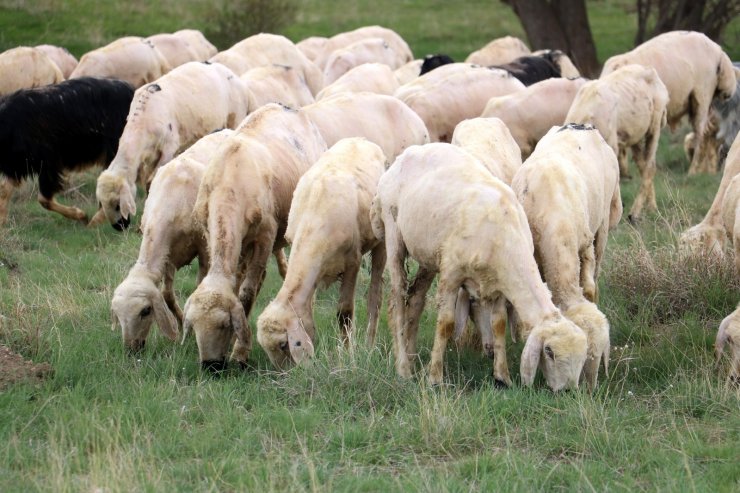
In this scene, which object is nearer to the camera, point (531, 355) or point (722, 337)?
point (531, 355)

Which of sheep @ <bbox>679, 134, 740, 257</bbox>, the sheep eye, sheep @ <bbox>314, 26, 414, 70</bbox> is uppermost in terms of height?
the sheep eye

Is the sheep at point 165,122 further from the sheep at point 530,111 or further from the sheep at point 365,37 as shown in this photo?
the sheep at point 365,37

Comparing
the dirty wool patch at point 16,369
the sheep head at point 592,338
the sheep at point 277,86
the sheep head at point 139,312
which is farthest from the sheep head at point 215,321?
the sheep at point 277,86

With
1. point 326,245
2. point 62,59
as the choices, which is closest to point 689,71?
point 326,245

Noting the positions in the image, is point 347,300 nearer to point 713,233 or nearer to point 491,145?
point 491,145

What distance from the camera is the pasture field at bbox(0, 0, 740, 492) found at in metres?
6.45

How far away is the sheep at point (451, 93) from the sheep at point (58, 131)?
11.5 feet

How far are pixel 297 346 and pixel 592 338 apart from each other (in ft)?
6.37

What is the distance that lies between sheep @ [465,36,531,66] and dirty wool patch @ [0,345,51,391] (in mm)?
13466

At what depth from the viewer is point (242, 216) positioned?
8.65 m

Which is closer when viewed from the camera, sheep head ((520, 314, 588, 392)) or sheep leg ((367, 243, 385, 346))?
sheep head ((520, 314, 588, 392))

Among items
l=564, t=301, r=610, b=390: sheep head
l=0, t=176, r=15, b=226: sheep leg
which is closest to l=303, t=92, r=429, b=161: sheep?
l=564, t=301, r=610, b=390: sheep head

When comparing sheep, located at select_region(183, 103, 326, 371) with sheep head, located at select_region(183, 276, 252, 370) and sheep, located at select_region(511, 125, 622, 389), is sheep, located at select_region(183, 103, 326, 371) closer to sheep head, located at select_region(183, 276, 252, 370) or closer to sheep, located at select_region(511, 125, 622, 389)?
sheep head, located at select_region(183, 276, 252, 370)

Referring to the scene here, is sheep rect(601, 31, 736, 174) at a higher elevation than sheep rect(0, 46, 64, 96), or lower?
lower
